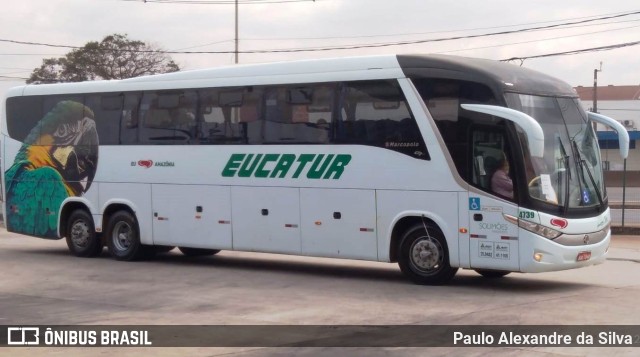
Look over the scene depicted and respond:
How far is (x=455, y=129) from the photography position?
1438 cm

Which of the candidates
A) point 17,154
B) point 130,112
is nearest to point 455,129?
point 130,112

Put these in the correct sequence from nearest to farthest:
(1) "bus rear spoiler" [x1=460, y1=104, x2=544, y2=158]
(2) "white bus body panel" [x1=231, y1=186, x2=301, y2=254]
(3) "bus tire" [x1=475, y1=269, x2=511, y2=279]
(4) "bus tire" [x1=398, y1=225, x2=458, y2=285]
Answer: (1) "bus rear spoiler" [x1=460, y1=104, x2=544, y2=158], (4) "bus tire" [x1=398, y1=225, x2=458, y2=285], (3) "bus tire" [x1=475, y1=269, x2=511, y2=279], (2) "white bus body panel" [x1=231, y1=186, x2=301, y2=254]

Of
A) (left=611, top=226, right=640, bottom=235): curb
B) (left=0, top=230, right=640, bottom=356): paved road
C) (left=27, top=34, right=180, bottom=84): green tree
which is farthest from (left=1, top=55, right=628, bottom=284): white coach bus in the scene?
(left=27, top=34, right=180, bottom=84): green tree

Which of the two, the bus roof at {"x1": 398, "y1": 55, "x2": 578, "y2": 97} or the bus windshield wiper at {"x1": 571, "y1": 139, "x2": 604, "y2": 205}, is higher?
the bus roof at {"x1": 398, "y1": 55, "x2": 578, "y2": 97}

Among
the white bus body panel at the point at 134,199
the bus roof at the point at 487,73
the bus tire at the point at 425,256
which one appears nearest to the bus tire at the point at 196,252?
the white bus body panel at the point at 134,199

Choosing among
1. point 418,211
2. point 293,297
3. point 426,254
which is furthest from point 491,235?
point 293,297

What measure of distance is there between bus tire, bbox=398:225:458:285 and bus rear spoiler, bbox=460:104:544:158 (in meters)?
2.09

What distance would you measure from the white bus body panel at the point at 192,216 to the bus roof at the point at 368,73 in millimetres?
2006

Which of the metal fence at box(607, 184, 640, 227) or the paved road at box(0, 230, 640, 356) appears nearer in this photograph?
the paved road at box(0, 230, 640, 356)

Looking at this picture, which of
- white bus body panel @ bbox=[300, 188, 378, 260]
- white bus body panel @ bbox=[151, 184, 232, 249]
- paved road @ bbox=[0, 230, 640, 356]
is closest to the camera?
paved road @ bbox=[0, 230, 640, 356]

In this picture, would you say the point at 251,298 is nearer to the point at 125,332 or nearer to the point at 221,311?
the point at 221,311

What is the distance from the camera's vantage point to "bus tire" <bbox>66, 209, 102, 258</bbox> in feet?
63.9

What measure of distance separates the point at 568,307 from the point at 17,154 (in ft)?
42.4

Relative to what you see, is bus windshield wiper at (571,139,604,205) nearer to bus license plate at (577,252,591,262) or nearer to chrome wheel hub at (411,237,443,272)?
bus license plate at (577,252,591,262)
